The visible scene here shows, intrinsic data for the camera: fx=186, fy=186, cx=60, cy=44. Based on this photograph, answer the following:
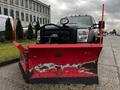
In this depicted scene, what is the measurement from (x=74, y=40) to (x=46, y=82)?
1.68 m

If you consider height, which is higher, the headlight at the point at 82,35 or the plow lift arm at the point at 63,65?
the headlight at the point at 82,35

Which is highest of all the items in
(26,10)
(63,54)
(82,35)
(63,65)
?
(26,10)

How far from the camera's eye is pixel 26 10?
47.5 meters

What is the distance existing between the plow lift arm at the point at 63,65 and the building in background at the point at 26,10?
34.0 metres

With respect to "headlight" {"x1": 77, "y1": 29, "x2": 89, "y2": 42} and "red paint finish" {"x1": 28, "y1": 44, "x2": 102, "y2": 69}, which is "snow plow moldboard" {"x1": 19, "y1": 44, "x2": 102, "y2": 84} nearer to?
"red paint finish" {"x1": 28, "y1": 44, "x2": 102, "y2": 69}

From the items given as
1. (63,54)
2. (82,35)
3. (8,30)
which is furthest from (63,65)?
(8,30)

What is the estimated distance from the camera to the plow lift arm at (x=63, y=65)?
3742mm

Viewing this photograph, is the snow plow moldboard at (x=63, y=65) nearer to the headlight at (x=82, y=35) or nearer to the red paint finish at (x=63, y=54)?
the red paint finish at (x=63, y=54)

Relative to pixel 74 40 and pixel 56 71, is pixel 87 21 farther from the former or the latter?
pixel 56 71

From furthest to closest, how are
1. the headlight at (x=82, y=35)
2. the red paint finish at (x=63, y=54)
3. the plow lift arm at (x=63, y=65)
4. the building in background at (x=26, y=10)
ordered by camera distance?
1. the building in background at (x=26, y=10)
2. the headlight at (x=82, y=35)
3. the plow lift arm at (x=63, y=65)
4. the red paint finish at (x=63, y=54)

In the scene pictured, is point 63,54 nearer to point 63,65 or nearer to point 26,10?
point 63,65

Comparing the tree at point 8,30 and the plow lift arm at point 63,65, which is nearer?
the plow lift arm at point 63,65

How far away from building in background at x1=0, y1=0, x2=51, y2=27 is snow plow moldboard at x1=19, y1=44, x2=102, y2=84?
3402 centimetres

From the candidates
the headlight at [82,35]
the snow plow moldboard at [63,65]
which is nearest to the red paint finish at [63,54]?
the snow plow moldboard at [63,65]
